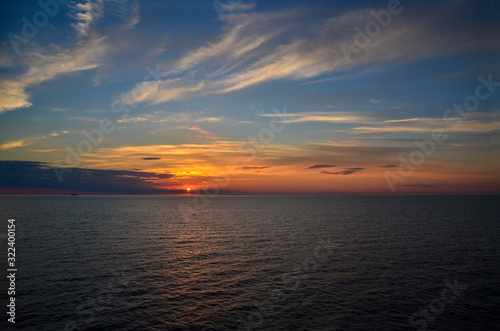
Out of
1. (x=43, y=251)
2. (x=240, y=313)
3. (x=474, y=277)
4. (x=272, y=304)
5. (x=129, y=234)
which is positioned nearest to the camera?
(x=240, y=313)

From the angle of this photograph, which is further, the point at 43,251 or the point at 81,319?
the point at 43,251

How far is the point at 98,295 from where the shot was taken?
33.5 m

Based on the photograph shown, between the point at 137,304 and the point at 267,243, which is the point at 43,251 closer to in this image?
the point at 137,304

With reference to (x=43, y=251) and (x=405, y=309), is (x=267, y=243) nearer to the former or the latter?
(x=405, y=309)

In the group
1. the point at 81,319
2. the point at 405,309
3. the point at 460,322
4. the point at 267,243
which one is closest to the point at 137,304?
the point at 81,319

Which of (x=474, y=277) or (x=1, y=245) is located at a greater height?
(x=1, y=245)

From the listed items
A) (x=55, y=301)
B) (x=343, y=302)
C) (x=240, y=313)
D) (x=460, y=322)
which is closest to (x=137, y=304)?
(x=55, y=301)

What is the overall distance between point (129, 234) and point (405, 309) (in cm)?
6848

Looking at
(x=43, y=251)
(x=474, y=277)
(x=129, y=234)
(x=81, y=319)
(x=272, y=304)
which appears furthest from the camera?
(x=129, y=234)

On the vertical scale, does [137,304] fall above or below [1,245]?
below

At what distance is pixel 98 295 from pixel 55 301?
14.0 ft

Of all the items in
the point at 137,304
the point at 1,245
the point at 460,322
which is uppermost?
the point at 1,245

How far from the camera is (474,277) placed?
40219 millimetres

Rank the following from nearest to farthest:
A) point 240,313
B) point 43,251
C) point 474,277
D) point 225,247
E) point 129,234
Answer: point 240,313 < point 474,277 < point 43,251 < point 225,247 < point 129,234
